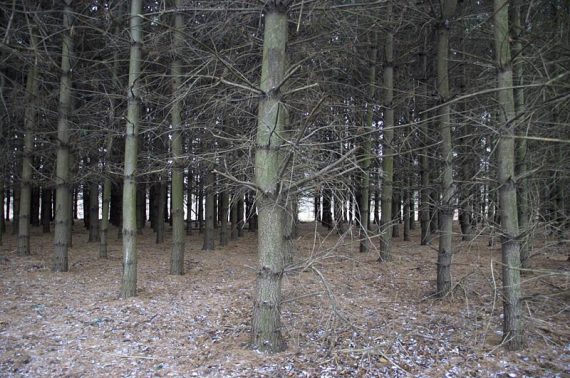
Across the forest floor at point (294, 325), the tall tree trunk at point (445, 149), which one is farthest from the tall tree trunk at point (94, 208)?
the tall tree trunk at point (445, 149)

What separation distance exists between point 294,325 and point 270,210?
215 centimetres

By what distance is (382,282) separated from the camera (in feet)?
31.7

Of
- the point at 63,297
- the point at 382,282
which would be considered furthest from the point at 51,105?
the point at 382,282

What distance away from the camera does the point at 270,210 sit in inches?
212

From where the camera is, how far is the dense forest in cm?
520

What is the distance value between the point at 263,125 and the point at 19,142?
11188 mm

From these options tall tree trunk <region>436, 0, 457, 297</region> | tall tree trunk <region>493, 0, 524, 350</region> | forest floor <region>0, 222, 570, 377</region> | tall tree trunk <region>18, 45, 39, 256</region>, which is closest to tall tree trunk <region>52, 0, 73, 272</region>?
forest floor <region>0, 222, 570, 377</region>

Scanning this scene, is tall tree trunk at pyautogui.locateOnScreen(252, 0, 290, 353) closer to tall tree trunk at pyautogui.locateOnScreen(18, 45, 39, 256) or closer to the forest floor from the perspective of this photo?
the forest floor

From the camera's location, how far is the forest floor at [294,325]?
16.8 ft

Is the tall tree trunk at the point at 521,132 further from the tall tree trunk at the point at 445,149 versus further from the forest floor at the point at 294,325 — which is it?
the tall tree trunk at the point at 445,149

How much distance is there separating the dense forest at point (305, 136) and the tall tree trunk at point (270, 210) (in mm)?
18

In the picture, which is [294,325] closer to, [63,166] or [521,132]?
[521,132]

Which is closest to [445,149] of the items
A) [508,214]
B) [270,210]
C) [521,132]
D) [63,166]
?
[521,132]

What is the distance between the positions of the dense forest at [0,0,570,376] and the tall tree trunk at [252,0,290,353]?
0.02 meters
